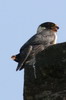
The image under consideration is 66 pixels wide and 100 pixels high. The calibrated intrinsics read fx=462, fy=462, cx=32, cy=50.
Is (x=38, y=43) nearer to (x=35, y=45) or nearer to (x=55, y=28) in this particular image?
(x=35, y=45)

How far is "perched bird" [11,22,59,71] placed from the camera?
8.12m

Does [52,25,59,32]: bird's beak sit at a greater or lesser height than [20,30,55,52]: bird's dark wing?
greater

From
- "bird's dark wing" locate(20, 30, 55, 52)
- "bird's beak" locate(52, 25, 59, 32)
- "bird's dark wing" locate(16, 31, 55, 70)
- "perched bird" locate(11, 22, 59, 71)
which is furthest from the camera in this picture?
"bird's beak" locate(52, 25, 59, 32)

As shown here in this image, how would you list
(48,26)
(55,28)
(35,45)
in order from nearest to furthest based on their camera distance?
(35,45) → (55,28) → (48,26)

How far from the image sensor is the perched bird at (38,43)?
8125 mm

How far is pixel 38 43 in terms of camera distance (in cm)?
898

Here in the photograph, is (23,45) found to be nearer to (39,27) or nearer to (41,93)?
(39,27)

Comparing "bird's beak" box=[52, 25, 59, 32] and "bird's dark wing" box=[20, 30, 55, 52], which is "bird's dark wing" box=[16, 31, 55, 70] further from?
"bird's beak" box=[52, 25, 59, 32]

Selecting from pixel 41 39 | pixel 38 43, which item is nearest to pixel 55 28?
Answer: pixel 41 39

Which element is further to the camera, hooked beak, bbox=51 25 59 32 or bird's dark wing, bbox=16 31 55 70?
hooked beak, bbox=51 25 59 32

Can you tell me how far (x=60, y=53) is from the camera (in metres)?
5.86

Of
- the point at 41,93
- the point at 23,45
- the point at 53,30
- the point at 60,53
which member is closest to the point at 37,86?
the point at 41,93

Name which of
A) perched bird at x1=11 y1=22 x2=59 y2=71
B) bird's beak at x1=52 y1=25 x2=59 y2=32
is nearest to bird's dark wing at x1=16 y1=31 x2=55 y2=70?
perched bird at x1=11 y1=22 x2=59 y2=71

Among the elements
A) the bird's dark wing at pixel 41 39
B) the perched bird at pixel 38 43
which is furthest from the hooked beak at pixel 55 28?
the bird's dark wing at pixel 41 39
